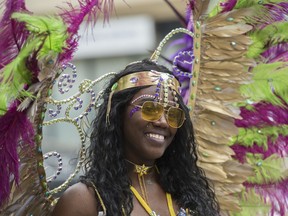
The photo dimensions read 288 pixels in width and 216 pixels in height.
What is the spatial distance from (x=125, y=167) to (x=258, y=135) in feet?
→ 3.50

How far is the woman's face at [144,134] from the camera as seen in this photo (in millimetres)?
3254

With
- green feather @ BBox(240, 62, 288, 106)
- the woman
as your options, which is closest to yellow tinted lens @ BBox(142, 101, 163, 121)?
the woman

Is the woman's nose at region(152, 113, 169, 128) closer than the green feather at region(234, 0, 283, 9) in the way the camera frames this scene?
Yes

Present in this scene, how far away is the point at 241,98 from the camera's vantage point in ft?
13.2

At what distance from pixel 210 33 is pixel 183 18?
0.30 m

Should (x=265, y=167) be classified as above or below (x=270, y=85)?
below

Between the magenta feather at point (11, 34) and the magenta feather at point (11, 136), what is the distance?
203mm

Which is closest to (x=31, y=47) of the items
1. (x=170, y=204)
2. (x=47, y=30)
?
(x=47, y=30)

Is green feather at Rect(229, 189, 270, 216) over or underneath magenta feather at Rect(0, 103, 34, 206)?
underneath

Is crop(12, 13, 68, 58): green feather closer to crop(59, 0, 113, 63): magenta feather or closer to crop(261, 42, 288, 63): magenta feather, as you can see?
crop(59, 0, 113, 63): magenta feather

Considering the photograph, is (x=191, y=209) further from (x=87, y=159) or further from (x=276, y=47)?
(x=276, y=47)

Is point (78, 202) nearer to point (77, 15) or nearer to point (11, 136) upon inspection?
point (11, 136)

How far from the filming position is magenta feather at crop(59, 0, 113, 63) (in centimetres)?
321

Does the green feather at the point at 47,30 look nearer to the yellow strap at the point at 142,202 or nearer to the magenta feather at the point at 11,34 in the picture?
the magenta feather at the point at 11,34
